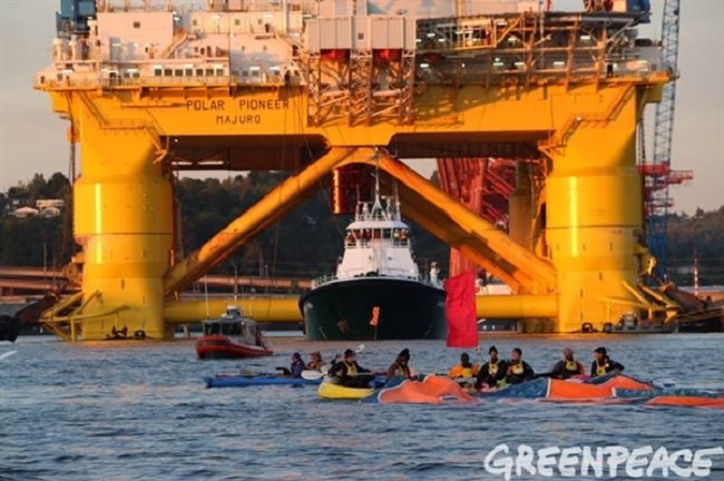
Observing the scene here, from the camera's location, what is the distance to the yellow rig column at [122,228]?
96.6 m

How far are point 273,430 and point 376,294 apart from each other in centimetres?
4412

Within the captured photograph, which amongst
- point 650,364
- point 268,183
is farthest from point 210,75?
point 268,183

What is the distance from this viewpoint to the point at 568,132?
315ft

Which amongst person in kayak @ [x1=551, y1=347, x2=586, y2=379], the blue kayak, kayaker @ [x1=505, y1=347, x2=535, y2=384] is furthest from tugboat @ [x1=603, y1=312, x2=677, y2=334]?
kayaker @ [x1=505, y1=347, x2=535, y2=384]

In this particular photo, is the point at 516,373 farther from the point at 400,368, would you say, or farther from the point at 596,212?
the point at 596,212

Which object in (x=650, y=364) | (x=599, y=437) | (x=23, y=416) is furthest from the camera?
(x=650, y=364)

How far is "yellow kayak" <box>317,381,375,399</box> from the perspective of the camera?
56.6 m

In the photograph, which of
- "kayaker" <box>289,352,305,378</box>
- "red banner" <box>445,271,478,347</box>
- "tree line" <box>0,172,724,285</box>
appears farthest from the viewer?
"tree line" <box>0,172,724,285</box>

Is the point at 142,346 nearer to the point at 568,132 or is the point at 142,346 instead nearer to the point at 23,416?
the point at 568,132

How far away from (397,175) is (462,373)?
39324 mm

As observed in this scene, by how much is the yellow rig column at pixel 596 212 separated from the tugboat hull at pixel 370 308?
5.17 metres

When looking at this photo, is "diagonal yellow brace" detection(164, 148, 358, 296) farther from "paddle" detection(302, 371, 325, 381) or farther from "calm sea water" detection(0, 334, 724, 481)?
"paddle" detection(302, 371, 325, 381)

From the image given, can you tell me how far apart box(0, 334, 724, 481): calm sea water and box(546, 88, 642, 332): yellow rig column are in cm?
2677

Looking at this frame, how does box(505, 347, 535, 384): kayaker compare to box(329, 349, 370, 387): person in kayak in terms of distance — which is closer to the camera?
box(505, 347, 535, 384): kayaker
